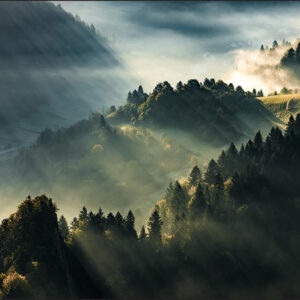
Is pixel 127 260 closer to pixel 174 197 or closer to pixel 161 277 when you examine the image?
pixel 161 277

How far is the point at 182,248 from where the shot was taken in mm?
121375

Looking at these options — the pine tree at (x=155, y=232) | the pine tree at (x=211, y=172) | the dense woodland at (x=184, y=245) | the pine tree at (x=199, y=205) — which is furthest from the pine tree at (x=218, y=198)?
the pine tree at (x=211, y=172)

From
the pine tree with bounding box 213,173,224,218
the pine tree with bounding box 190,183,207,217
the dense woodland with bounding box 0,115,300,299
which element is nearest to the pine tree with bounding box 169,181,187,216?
the dense woodland with bounding box 0,115,300,299

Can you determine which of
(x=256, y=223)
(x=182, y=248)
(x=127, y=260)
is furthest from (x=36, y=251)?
(x=256, y=223)

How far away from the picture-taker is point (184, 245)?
122 meters

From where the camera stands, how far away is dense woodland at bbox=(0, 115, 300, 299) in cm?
8662

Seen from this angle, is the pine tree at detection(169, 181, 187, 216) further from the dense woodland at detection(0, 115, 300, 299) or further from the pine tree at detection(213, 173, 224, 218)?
the pine tree at detection(213, 173, 224, 218)

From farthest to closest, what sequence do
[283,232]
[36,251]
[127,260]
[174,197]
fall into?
1. [174,197]
2. [283,232]
3. [127,260]
4. [36,251]

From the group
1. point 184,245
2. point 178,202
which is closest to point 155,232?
A: point 184,245

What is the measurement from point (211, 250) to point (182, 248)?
8.36 meters

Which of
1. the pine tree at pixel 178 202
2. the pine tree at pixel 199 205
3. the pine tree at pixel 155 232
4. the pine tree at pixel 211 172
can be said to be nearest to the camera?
the pine tree at pixel 155 232

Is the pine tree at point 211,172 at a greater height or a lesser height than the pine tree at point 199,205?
greater

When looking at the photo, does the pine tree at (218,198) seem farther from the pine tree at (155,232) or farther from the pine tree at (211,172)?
the pine tree at (211,172)

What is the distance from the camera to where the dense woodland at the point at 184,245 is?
3410 inches
